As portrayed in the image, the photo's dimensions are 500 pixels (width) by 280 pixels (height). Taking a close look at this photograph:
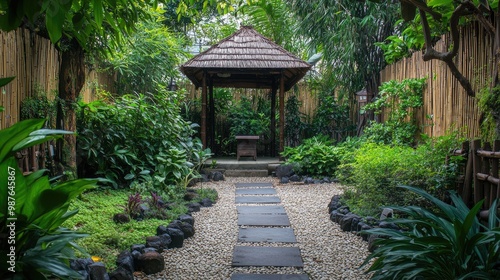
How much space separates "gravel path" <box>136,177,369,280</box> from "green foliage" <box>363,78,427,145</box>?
1.96 m

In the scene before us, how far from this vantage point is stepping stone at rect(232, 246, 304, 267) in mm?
3895

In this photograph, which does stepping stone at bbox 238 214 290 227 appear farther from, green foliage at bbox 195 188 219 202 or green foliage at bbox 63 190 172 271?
green foliage at bbox 195 188 219 202

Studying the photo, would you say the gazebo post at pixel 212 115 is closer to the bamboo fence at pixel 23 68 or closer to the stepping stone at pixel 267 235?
the bamboo fence at pixel 23 68

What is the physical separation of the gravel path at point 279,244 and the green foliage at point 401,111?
196 cm

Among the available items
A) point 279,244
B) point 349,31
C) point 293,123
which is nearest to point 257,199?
point 279,244

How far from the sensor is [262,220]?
568cm

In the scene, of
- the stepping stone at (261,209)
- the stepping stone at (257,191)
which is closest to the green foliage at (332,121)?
the stepping stone at (257,191)

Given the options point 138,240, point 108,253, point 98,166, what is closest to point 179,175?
point 98,166

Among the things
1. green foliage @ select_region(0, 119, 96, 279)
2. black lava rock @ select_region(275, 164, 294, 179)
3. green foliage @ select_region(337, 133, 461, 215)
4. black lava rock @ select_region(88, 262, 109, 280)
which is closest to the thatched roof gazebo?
black lava rock @ select_region(275, 164, 294, 179)

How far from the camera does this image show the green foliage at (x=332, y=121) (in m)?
12.8

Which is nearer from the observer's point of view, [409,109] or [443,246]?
[443,246]

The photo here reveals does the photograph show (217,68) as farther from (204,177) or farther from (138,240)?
(138,240)

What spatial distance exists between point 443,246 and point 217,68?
875 centimetres

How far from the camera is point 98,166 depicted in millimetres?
7223
